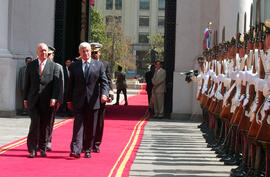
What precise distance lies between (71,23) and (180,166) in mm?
16453

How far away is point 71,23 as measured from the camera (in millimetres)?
25375

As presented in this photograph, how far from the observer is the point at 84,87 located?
35.3 ft

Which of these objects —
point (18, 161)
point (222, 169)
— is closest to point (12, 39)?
point (18, 161)

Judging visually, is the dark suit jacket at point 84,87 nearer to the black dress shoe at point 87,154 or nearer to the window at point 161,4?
the black dress shoe at point 87,154

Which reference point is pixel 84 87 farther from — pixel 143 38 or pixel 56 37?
pixel 143 38

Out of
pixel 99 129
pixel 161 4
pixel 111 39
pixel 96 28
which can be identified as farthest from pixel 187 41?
pixel 161 4

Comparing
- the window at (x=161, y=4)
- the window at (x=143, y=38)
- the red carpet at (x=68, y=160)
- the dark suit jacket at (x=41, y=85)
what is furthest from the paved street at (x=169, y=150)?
the window at (x=143, y=38)

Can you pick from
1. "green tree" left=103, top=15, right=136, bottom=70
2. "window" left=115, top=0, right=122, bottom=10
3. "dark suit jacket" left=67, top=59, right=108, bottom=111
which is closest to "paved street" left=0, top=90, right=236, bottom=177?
"dark suit jacket" left=67, top=59, right=108, bottom=111

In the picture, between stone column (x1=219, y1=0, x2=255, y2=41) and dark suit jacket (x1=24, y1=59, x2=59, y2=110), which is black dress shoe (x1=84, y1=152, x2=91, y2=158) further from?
stone column (x1=219, y1=0, x2=255, y2=41)

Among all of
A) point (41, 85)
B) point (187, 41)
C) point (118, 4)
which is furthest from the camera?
point (118, 4)

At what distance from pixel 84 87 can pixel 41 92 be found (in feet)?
2.57

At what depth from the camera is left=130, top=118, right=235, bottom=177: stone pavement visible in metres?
9.09

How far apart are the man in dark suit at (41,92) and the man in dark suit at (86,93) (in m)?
0.40

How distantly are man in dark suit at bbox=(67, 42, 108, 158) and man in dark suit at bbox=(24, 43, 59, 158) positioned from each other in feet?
1.32
